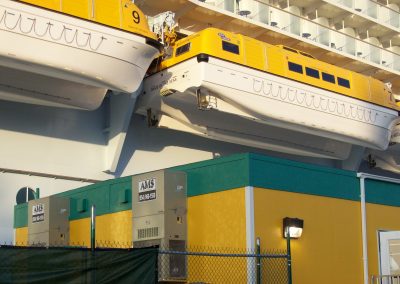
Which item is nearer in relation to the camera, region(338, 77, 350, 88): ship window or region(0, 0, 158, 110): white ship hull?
region(0, 0, 158, 110): white ship hull

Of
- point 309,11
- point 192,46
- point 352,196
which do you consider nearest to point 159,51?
point 192,46

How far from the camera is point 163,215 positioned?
1303 cm

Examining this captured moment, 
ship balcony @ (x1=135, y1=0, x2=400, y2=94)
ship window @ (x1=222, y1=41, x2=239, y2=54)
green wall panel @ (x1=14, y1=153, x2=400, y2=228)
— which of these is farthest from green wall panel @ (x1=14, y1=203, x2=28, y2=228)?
ship balcony @ (x1=135, y1=0, x2=400, y2=94)

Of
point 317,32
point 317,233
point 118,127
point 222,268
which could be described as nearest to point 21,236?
point 118,127

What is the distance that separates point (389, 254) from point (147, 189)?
16.2 feet

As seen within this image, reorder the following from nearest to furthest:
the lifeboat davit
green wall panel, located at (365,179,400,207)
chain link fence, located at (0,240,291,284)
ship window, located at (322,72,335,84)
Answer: chain link fence, located at (0,240,291,284) < green wall panel, located at (365,179,400,207) < the lifeboat davit < ship window, located at (322,72,335,84)

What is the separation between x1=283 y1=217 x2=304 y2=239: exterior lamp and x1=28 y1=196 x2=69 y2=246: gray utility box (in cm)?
595

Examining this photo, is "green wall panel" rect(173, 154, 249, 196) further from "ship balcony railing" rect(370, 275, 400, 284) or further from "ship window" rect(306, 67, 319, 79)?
"ship window" rect(306, 67, 319, 79)

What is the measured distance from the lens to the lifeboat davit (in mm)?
18812

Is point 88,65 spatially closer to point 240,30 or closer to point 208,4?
point 208,4

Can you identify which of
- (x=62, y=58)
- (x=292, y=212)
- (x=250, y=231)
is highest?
(x=62, y=58)

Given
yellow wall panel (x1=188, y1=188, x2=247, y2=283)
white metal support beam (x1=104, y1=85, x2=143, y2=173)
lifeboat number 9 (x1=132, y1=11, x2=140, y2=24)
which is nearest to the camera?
yellow wall panel (x1=188, y1=188, x2=247, y2=283)

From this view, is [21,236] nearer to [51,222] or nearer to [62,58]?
[51,222]

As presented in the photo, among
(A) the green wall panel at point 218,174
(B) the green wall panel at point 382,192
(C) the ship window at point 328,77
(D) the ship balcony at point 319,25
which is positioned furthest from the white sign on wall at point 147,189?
(C) the ship window at point 328,77
